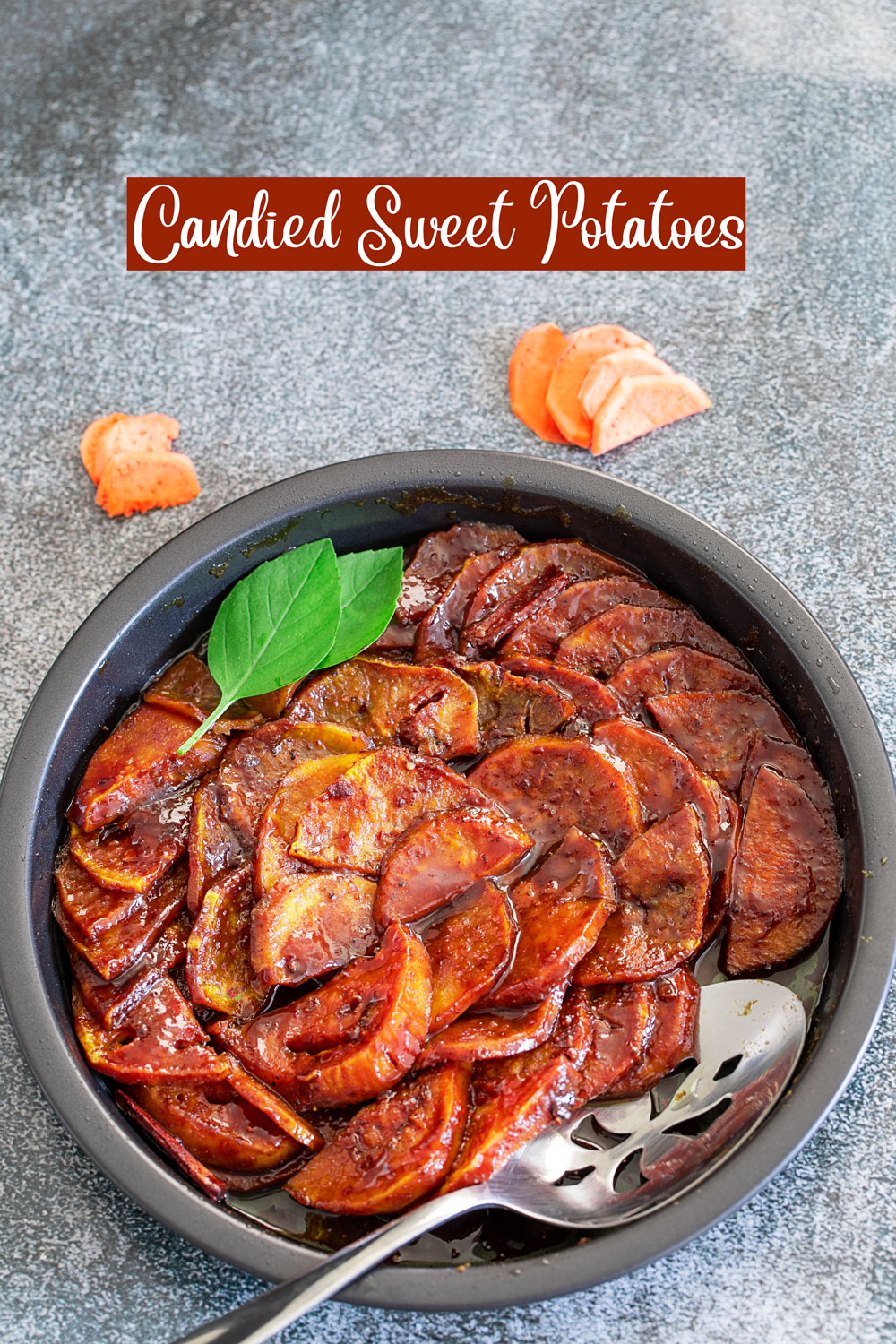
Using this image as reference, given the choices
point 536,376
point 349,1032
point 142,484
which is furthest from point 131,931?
point 536,376

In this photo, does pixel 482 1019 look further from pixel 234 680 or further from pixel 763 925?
pixel 234 680

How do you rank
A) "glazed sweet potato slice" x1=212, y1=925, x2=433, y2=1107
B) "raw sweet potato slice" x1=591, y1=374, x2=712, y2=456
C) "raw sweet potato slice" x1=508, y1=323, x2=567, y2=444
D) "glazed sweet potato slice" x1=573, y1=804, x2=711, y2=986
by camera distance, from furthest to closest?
"raw sweet potato slice" x1=508, y1=323, x2=567, y2=444 → "raw sweet potato slice" x1=591, y1=374, x2=712, y2=456 → "glazed sweet potato slice" x1=573, y1=804, x2=711, y2=986 → "glazed sweet potato slice" x1=212, y1=925, x2=433, y2=1107

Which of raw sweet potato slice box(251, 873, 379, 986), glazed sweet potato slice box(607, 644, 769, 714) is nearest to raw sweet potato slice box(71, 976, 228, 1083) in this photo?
raw sweet potato slice box(251, 873, 379, 986)

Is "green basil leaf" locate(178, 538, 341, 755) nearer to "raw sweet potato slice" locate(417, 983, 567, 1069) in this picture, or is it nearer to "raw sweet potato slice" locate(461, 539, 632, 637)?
"raw sweet potato slice" locate(461, 539, 632, 637)

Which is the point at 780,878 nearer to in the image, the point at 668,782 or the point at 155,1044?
the point at 668,782

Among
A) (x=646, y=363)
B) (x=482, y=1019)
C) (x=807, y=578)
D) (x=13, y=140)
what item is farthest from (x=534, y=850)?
(x=13, y=140)
